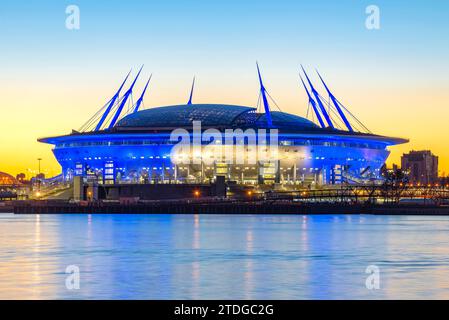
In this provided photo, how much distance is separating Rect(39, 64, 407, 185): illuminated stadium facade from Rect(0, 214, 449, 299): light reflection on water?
241 feet

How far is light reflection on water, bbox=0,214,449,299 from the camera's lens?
36.8 metres

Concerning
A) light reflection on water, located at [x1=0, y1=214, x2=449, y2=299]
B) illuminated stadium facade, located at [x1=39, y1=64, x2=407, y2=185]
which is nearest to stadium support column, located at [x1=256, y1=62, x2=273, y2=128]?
illuminated stadium facade, located at [x1=39, y1=64, x2=407, y2=185]

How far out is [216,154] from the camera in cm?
14975

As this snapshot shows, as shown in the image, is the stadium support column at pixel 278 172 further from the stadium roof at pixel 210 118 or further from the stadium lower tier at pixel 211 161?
the stadium roof at pixel 210 118

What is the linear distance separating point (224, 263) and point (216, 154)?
102m

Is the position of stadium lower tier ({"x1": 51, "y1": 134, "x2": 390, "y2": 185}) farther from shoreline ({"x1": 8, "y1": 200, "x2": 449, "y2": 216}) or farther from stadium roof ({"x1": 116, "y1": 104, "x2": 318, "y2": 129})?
shoreline ({"x1": 8, "y1": 200, "x2": 449, "y2": 216})

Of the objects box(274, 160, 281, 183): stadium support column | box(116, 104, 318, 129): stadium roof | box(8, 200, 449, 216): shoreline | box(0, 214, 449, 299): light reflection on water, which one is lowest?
box(0, 214, 449, 299): light reflection on water

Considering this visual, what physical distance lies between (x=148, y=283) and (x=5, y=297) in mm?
6645

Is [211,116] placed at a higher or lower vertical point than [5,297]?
higher

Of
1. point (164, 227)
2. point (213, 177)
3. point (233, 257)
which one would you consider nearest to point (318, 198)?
point (213, 177)

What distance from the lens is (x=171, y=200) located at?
133375 millimetres

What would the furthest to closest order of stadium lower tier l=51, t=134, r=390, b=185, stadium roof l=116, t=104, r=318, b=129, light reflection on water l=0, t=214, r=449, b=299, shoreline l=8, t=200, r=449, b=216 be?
stadium roof l=116, t=104, r=318, b=129 → stadium lower tier l=51, t=134, r=390, b=185 → shoreline l=8, t=200, r=449, b=216 → light reflection on water l=0, t=214, r=449, b=299

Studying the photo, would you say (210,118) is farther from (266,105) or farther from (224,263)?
(224,263)
